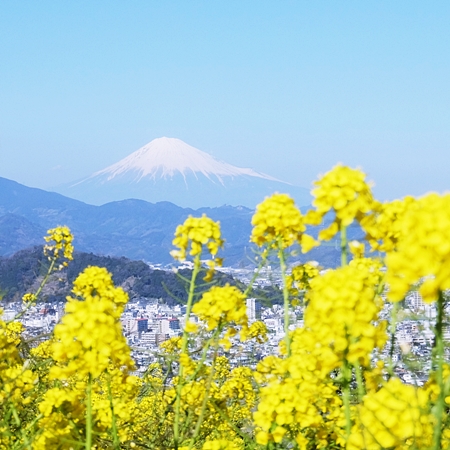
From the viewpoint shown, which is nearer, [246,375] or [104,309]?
[104,309]

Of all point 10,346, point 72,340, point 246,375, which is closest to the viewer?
point 72,340

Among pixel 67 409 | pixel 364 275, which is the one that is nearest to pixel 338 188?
pixel 364 275

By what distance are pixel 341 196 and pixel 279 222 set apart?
3.20 ft

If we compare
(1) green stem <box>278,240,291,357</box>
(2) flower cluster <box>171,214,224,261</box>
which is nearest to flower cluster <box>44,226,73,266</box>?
(2) flower cluster <box>171,214,224,261</box>

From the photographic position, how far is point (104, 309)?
8.33ft

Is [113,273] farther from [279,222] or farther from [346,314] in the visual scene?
[346,314]

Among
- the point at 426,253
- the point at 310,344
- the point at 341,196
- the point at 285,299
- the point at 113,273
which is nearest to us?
the point at 426,253

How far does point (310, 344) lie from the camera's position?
236 cm

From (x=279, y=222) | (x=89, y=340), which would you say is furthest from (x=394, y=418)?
(x=279, y=222)

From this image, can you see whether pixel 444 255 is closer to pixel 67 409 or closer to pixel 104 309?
pixel 104 309

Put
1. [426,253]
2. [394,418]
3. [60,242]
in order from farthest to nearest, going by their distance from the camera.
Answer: [60,242]
[394,418]
[426,253]

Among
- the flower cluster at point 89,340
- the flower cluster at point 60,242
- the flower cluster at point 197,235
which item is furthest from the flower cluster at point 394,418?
the flower cluster at point 60,242

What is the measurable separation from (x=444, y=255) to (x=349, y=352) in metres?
0.69

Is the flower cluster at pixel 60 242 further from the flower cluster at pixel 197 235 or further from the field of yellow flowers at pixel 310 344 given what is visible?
the flower cluster at pixel 197 235
